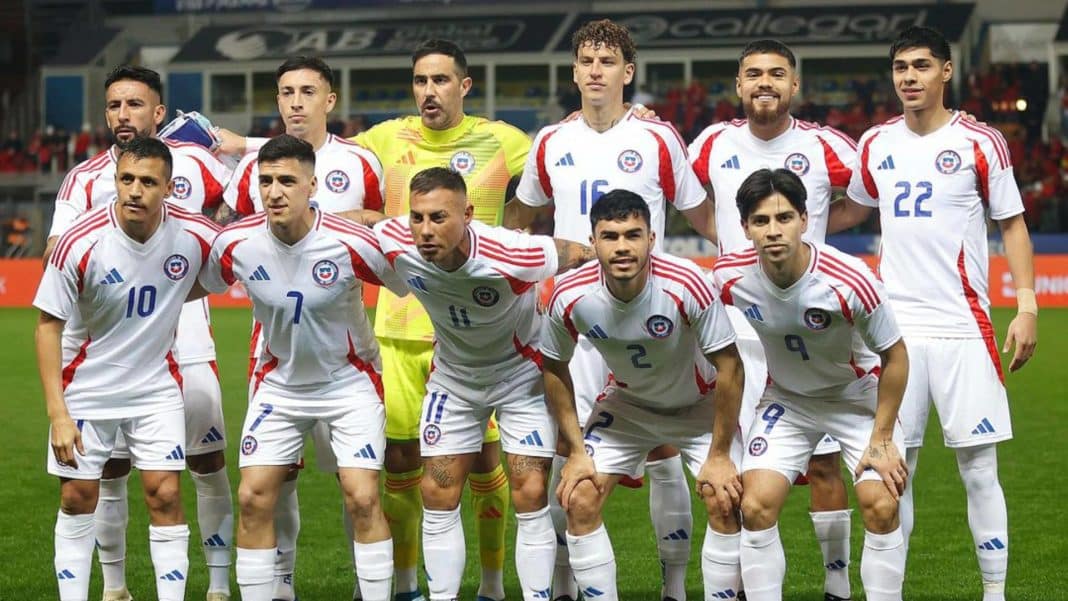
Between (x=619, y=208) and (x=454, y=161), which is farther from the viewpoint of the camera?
(x=454, y=161)

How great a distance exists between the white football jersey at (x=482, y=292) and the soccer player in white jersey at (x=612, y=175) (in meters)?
0.59

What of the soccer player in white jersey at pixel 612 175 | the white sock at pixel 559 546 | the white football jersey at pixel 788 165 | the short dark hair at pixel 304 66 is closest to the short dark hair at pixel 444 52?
the short dark hair at pixel 304 66

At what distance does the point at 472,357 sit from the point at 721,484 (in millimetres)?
1114

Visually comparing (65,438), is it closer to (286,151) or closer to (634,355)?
(286,151)

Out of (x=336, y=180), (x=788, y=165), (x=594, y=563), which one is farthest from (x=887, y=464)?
(x=336, y=180)

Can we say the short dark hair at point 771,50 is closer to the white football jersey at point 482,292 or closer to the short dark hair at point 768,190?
the short dark hair at point 768,190

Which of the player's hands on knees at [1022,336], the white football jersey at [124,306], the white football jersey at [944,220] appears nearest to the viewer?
the white football jersey at [124,306]

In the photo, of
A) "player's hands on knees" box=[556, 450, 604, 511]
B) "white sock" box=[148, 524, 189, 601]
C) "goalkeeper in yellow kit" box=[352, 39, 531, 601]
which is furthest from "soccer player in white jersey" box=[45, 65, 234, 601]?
"player's hands on knees" box=[556, 450, 604, 511]

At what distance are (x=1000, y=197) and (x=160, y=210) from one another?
11.2 ft

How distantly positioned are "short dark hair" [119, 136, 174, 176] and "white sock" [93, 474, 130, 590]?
1492mm

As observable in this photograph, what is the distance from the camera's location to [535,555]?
5707mm

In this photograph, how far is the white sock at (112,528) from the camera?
20.8 feet

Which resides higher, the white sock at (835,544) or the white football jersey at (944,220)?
the white football jersey at (944,220)

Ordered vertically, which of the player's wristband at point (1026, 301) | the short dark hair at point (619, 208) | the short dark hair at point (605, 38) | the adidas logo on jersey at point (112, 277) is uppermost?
the short dark hair at point (605, 38)
